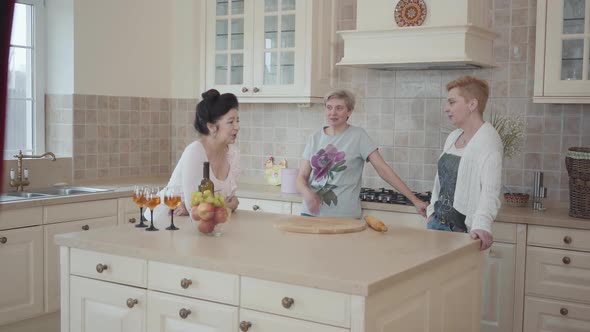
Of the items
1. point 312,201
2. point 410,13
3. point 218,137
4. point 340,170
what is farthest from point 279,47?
point 218,137

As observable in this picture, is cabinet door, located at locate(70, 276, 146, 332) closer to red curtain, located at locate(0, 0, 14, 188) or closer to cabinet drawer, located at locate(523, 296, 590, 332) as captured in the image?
cabinet drawer, located at locate(523, 296, 590, 332)

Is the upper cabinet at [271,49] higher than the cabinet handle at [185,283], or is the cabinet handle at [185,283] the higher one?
the upper cabinet at [271,49]

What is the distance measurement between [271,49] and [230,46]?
367mm

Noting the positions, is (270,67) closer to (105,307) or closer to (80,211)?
(80,211)

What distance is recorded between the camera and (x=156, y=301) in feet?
8.01

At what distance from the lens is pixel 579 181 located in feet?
12.0

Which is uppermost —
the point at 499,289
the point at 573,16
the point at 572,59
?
the point at 573,16

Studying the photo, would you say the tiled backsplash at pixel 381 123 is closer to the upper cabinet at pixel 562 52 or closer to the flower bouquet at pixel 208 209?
the upper cabinet at pixel 562 52

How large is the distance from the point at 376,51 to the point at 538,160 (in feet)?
3.89

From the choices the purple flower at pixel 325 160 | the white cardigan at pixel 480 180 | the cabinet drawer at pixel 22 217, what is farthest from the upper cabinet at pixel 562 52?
the cabinet drawer at pixel 22 217

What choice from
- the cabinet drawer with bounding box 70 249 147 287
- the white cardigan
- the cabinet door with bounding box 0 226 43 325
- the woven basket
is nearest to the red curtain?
the cabinet drawer with bounding box 70 249 147 287

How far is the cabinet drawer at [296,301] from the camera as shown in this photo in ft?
6.56

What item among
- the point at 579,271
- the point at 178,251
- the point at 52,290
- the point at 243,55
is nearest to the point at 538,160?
the point at 579,271

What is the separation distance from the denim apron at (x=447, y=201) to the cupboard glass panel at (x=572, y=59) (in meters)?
1.10
